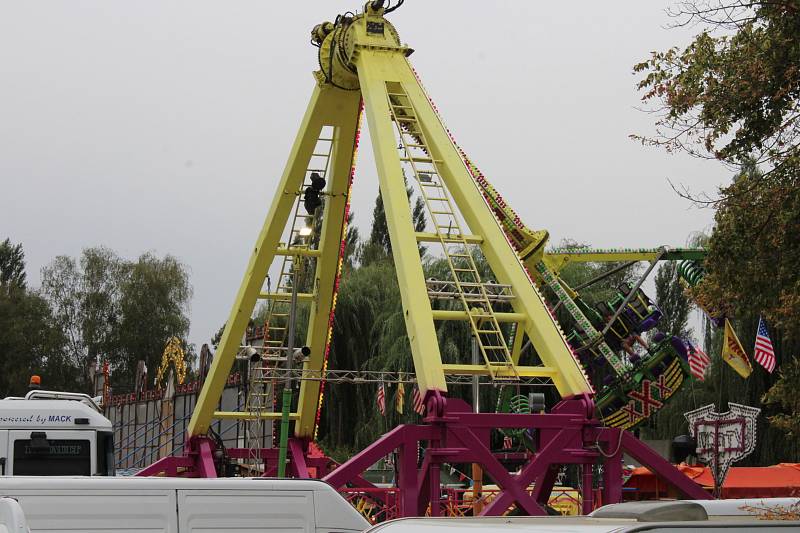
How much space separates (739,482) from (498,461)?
1088cm

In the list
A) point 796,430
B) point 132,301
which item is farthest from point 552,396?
point 132,301

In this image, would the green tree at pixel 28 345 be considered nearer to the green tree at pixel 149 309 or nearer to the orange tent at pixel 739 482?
the green tree at pixel 149 309

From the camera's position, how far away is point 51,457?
14836mm

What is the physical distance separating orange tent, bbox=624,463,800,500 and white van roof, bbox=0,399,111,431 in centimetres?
1332

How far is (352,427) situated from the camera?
135 feet

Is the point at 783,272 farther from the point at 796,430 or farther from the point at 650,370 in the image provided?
the point at 650,370

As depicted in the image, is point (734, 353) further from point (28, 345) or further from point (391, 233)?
point (28, 345)

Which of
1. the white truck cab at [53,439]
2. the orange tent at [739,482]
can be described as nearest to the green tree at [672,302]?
the orange tent at [739,482]

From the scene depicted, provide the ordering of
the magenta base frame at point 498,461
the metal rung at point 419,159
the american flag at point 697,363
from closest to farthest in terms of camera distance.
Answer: the magenta base frame at point 498,461, the metal rung at point 419,159, the american flag at point 697,363

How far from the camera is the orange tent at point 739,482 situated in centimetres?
2525

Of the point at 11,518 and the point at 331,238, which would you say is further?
the point at 331,238

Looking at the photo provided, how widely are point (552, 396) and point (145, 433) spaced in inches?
597

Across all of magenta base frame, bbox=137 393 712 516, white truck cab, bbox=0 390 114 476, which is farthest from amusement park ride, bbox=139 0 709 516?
white truck cab, bbox=0 390 114 476

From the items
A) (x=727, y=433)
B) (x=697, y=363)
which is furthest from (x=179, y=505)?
(x=697, y=363)
